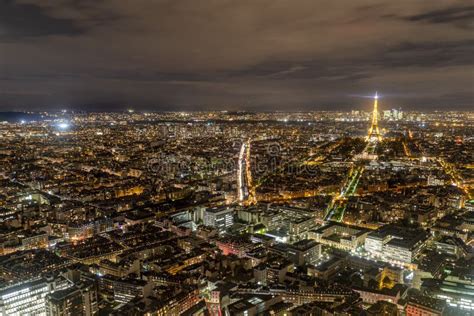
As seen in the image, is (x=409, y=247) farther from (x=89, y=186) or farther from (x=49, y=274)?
(x=89, y=186)

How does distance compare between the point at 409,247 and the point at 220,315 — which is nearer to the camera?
the point at 220,315

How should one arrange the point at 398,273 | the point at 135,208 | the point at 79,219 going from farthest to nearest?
the point at 135,208
the point at 79,219
the point at 398,273

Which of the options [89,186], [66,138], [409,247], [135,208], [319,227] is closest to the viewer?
[409,247]

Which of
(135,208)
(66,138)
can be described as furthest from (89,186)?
(66,138)

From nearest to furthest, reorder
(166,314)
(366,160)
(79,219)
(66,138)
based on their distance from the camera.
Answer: (166,314)
(79,219)
(366,160)
(66,138)

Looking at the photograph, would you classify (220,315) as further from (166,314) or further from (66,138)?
(66,138)

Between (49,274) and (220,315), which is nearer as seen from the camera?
(220,315)

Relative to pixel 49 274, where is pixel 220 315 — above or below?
below

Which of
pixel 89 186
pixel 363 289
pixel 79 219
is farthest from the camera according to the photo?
pixel 89 186

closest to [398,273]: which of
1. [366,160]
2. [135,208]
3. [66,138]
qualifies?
[135,208]
